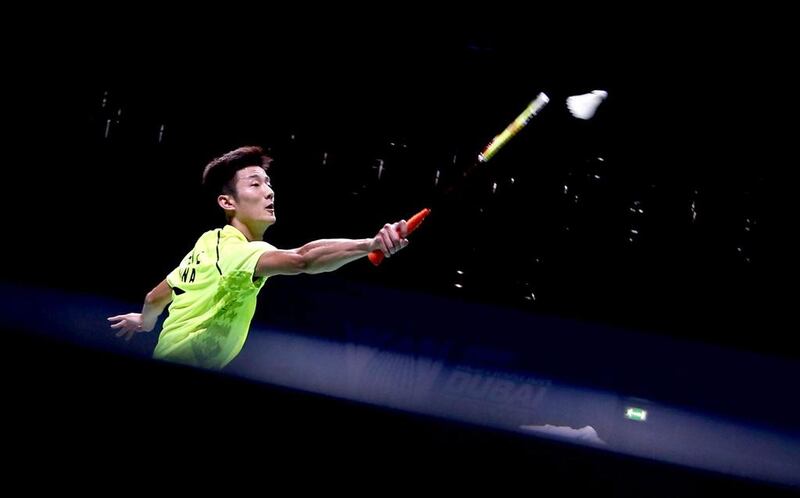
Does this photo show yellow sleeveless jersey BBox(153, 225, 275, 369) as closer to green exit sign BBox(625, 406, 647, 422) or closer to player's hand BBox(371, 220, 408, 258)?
player's hand BBox(371, 220, 408, 258)

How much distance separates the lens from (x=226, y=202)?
7.66 ft

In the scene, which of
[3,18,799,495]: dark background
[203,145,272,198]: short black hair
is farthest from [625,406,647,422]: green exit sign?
[203,145,272,198]: short black hair

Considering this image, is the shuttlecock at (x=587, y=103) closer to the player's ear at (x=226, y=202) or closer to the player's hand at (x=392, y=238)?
the player's hand at (x=392, y=238)

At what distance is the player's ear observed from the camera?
7.62 ft

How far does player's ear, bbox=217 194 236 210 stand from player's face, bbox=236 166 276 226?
A: 0.02 meters

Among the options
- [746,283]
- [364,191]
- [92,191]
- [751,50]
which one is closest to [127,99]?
[92,191]

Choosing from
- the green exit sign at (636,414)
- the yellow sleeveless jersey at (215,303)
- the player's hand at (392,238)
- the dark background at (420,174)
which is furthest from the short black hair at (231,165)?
the green exit sign at (636,414)

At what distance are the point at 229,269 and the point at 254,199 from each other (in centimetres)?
32

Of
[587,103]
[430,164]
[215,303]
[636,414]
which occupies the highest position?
[587,103]

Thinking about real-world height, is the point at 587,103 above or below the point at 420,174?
above

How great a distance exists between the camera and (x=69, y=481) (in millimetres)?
1271

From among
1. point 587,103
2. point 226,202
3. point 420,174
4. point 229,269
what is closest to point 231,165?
point 226,202

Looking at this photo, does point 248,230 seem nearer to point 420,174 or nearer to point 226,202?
point 226,202

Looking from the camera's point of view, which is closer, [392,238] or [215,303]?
[392,238]
